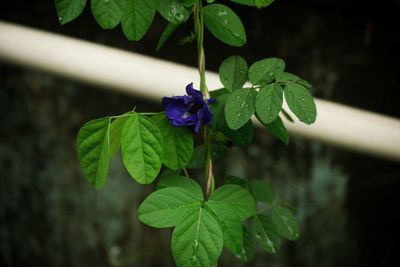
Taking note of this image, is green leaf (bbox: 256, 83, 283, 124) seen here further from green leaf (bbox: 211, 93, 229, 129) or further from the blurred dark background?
the blurred dark background

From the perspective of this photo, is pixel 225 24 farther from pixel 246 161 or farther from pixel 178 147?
pixel 246 161

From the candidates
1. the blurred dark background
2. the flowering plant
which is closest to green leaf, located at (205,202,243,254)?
the flowering plant

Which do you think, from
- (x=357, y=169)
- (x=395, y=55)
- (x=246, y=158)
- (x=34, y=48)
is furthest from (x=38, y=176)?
(x=395, y=55)

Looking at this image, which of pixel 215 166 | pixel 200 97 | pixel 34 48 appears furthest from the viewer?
pixel 215 166

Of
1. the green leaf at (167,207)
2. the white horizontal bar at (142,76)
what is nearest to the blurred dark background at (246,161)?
→ the white horizontal bar at (142,76)

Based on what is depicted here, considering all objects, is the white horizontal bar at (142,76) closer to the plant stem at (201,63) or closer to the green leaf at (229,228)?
the plant stem at (201,63)

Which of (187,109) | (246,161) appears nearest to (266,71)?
(187,109)

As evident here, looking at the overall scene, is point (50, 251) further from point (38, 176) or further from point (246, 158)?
point (246, 158)
